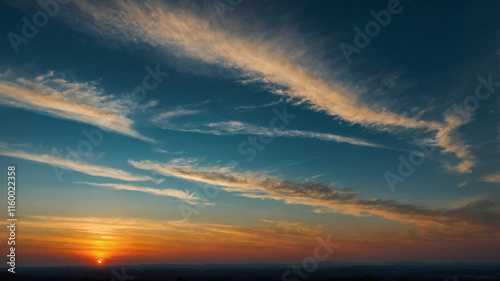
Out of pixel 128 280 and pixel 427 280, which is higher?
pixel 128 280

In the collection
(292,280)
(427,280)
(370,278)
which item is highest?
(370,278)

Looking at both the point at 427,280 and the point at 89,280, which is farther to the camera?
the point at 427,280

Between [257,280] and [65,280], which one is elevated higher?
[65,280]

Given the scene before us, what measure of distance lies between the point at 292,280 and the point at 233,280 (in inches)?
1888

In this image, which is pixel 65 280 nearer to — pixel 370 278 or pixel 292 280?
pixel 292 280

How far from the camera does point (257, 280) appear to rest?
588 feet

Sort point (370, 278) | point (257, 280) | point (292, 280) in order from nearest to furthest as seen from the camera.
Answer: point (370, 278) → point (292, 280) → point (257, 280)

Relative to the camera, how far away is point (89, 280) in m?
154

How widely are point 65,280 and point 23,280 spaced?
71.4ft

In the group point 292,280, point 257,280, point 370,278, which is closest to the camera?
point 370,278

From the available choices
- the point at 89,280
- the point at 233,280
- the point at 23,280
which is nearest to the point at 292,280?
the point at 233,280

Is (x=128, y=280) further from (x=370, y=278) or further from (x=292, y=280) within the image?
(x=370, y=278)

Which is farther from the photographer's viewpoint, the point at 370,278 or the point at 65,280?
the point at 65,280

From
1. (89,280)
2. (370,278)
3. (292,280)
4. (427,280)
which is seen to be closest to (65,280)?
(89,280)
